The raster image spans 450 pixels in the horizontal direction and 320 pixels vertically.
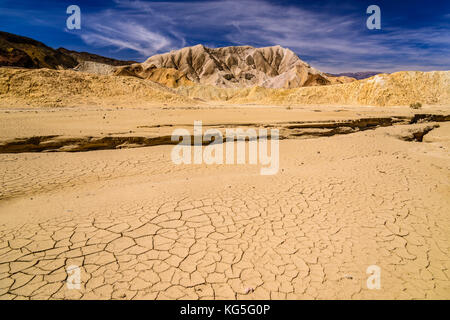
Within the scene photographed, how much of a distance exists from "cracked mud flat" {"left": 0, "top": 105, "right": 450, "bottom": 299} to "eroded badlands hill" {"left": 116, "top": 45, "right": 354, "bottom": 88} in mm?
61964

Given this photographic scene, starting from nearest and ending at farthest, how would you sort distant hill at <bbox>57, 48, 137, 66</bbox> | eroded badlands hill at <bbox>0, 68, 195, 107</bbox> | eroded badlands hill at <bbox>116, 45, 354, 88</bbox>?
1. eroded badlands hill at <bbox>0, 68, 195, 107</bbox>
2. distant hill at <bbox>57, 48, 137, 66</bbox>
3. eroded badlands hill at <bbox>116, 45, 354, 88</bbox>

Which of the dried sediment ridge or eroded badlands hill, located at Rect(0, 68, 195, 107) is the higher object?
eroded badlands hill, located at Rect(0, 68, 195, 107)

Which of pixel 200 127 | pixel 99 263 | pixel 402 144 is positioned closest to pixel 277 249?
pixel 99 263

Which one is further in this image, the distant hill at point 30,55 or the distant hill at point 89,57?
the distant hill at point 89,57
